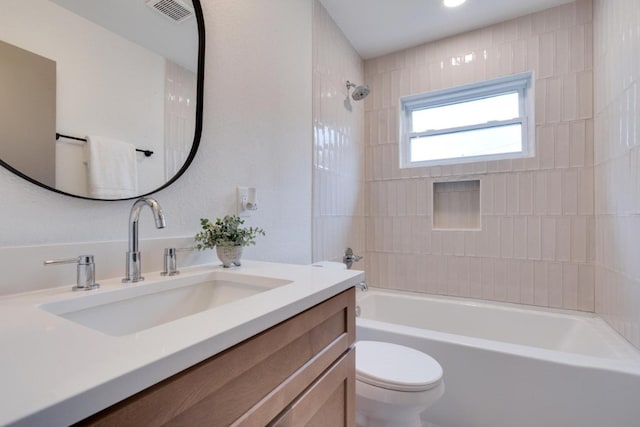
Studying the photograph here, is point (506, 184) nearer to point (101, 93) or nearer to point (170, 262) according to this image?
point (170, 262)

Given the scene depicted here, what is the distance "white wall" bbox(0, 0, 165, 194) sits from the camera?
0.74 m

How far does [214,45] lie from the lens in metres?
1.21

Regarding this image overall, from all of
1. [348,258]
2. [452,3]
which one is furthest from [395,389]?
[452,3]

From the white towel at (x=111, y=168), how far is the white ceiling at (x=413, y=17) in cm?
171

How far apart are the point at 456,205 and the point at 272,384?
215cm

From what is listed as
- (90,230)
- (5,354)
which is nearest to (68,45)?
(90,230)

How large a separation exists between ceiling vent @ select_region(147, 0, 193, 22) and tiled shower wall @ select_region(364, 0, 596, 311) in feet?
5.90

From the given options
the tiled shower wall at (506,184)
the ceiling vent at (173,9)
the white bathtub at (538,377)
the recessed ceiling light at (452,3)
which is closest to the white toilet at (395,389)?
the white bathtub at (538,377)

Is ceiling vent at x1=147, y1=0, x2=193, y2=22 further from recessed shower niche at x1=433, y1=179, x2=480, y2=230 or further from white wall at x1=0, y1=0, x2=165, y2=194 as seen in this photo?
recessed shower niche at x1=433, y1=179, x2=480, y2=230

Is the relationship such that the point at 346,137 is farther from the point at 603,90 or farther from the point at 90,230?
the point at 90,230

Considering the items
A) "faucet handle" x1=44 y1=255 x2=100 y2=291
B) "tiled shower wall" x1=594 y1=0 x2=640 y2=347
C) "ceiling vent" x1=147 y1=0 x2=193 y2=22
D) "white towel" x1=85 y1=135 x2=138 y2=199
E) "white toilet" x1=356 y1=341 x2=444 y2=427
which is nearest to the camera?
"faucet handle" x1=44 y1=255 x2=100 y2=291

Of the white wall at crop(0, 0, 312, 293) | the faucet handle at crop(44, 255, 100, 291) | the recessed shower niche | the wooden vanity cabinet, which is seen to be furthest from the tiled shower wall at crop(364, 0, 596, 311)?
the faucet handle at crop(44, 255, 100, 291)

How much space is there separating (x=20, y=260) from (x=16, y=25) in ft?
1.77

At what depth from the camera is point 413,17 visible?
2.09m
